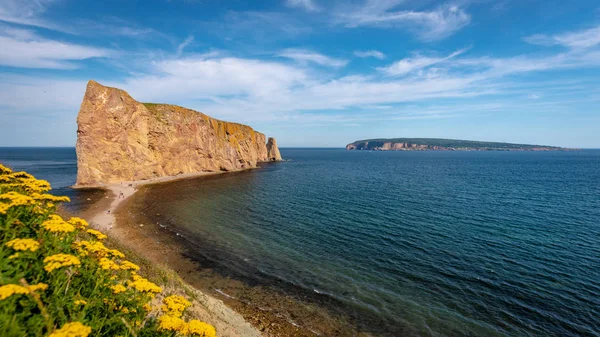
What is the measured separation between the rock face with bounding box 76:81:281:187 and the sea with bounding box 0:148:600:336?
11.0 m

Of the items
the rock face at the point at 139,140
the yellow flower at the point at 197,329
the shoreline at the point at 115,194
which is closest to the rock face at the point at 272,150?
the rock face at the point at 139,140

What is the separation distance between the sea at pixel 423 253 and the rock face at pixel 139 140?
11.0m

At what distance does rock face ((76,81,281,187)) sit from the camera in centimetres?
5253

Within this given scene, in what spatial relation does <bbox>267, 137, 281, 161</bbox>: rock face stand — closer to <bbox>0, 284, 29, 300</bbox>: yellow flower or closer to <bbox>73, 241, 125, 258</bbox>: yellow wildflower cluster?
<bbox>73, 241, 125, 258</bbox>: yellow wildflower cluster

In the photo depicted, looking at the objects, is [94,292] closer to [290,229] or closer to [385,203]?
[290,229]

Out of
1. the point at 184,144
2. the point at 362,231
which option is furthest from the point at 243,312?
the point at 184,144

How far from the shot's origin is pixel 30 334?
4.21m

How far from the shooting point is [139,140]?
198ft

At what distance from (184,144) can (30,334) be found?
Answer: 74.0 metres

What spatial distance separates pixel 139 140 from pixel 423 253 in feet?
195

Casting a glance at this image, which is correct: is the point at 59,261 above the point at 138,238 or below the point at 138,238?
above

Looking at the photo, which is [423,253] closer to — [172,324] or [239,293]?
[239,293]

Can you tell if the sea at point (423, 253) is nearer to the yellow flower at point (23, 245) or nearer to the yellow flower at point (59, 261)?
the yellow flower at point (59, 261)

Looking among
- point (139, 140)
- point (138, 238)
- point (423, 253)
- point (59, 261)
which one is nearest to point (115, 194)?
point (139, 140)
